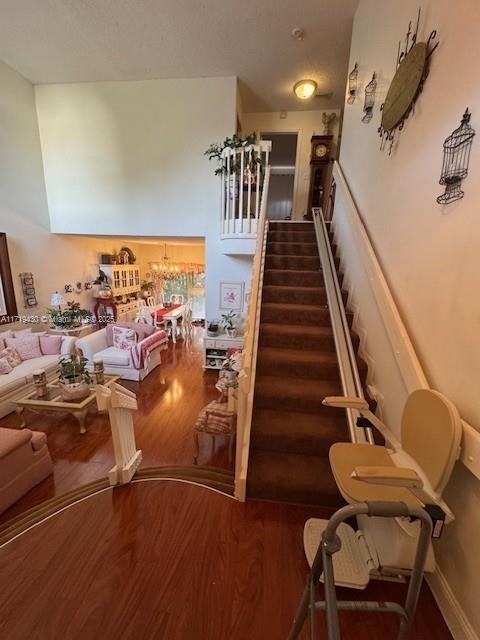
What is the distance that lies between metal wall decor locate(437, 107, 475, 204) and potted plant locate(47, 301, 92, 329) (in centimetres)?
558

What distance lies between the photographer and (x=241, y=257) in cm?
466

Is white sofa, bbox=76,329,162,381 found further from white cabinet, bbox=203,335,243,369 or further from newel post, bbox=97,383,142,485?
newel post, bbox=97,383,142,485

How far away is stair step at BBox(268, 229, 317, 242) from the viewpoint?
3.99 meters

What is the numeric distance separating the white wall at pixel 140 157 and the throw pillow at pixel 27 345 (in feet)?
7.12

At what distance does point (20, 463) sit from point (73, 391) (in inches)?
41.6

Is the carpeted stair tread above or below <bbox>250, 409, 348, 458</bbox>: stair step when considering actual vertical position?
above

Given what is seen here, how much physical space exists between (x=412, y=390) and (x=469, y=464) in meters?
0.46

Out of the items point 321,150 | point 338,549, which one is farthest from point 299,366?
point 321,150

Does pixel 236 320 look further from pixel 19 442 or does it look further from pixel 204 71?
pixel 204 71

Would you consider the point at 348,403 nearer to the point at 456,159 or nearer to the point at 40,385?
the point at 456,159

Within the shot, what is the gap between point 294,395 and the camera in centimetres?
222

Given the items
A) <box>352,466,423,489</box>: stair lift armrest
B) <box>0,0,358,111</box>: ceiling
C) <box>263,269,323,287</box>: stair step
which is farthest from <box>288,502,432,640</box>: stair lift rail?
<box>0,0,358,111</box>: ceiling

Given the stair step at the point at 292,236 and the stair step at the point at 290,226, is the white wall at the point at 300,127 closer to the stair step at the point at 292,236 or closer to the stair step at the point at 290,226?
the stair step at the point at 290,226

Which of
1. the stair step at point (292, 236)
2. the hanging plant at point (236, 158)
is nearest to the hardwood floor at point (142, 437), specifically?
the stair step at point (292, 236)
